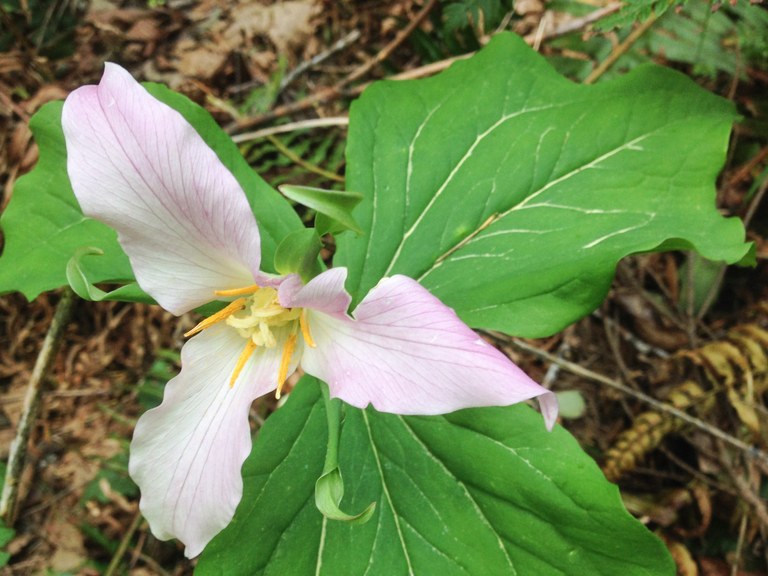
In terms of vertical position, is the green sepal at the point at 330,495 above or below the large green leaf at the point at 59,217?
below

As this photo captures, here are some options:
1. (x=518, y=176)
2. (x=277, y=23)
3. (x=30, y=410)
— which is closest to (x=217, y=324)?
(x=518, y=176)

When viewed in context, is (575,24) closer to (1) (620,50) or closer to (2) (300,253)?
(1) (620,50)

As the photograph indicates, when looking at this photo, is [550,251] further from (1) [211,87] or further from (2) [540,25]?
(1) [211,87]

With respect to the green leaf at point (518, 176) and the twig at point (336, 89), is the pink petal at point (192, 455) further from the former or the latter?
the twig at point (336, 89)

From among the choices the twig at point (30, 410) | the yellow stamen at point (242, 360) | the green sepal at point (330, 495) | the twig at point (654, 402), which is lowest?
the twig at point (654, 402)

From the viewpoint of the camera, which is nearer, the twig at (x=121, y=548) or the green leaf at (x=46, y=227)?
the green leaf at (x=46, y=227)

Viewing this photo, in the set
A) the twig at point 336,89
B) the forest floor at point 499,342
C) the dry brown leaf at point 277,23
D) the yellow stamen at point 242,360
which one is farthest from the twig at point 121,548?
the dry brown leaf at point 277,23

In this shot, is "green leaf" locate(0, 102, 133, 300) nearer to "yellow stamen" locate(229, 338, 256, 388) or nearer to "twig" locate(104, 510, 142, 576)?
"yellow stamen" locate(229, 338, 256, 388)
